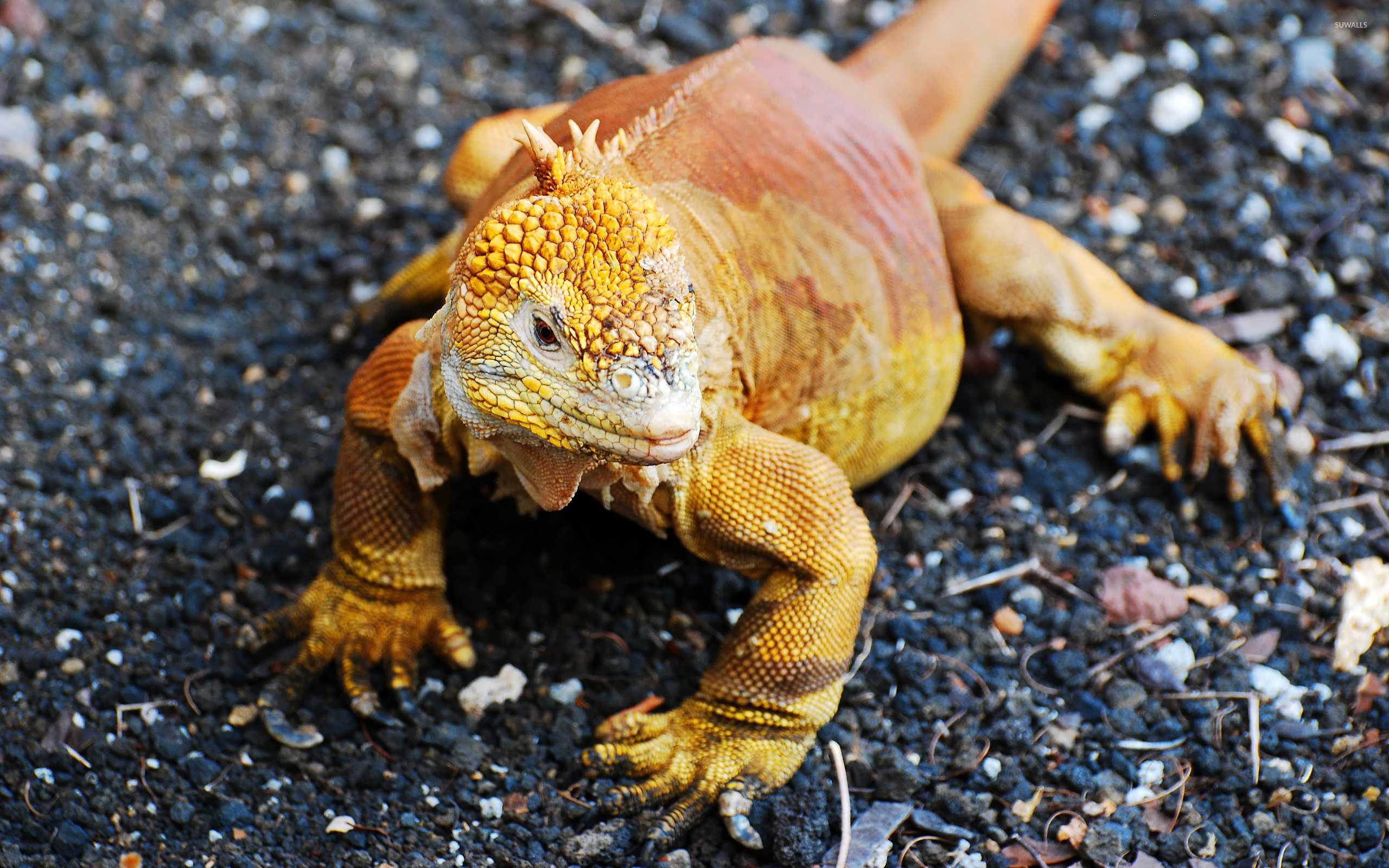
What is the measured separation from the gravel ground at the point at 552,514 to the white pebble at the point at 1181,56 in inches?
2.5

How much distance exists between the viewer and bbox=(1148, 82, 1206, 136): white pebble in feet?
18.3

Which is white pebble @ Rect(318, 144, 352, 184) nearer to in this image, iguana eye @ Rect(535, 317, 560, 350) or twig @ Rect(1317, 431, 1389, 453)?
iguana eye @ Rect(535, 317, 560, 350)

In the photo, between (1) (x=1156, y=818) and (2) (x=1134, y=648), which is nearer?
(1) (x=1156, y=818)

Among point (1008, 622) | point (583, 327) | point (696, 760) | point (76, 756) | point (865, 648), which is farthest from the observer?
point (1008, 622)

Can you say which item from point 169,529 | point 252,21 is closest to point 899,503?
point 169,529

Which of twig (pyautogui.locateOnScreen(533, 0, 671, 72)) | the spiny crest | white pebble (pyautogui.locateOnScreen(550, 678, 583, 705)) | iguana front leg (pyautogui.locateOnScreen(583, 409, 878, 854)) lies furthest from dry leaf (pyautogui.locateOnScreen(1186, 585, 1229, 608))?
twig (pyautogui.locateOnScreen(533, 0, 671, 72))

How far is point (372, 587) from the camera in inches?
148

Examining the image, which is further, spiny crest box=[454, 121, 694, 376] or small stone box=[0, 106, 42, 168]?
small stone box=[0, 106, 42, 168]

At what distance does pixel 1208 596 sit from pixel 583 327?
2477mm

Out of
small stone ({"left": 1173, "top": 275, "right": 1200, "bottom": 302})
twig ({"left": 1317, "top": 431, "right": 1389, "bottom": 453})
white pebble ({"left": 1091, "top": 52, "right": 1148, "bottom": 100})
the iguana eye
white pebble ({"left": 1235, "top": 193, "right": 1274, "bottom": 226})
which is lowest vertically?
twig ({"left": 1317, "top": 431, "right": 1389, "bottom": 453})

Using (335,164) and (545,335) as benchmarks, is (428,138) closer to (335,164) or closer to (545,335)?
(335,164)

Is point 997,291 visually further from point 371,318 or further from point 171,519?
point 171,519

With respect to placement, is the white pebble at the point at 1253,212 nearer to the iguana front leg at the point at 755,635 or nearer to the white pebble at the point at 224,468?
the iguana front leg at the point at 755,635

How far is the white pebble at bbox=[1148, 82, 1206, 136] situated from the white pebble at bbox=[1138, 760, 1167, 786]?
2980mm
